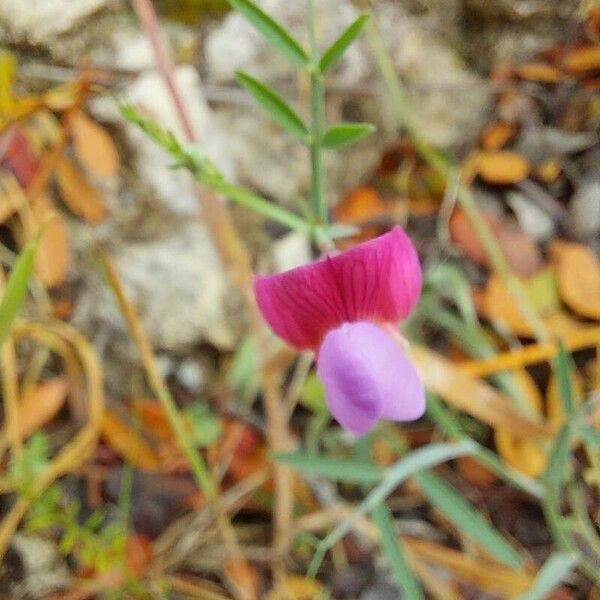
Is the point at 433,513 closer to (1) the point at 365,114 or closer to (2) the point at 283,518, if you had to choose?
(2) the point at 283,518

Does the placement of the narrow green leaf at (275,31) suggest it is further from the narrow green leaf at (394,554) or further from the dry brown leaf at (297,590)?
the dry brown leaf at (297,590)

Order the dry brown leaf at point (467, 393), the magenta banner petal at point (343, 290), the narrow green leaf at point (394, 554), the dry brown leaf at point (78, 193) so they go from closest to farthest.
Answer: the magenta banner petal at point (343, 290) → the narrow green leaf at point (394, 554) → the dry brown leaf at point (467, 393) → the dry brown leaf at point (78, 193)

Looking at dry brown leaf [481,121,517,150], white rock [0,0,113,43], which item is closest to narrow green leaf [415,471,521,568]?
dry brown leaf [481,121,517,150]

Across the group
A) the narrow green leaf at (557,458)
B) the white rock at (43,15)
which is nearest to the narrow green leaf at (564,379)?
the narrow green leaf at (557,458)

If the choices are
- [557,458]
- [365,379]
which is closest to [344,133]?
[365,379]

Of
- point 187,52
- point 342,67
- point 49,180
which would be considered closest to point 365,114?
point 342,67

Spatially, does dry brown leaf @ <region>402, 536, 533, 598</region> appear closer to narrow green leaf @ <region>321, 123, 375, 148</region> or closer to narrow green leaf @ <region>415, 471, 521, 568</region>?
narrow green leaf @ <region>415, 471, 521, 568</region>

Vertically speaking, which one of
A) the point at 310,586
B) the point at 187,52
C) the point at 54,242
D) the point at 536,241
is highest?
the point at 187,52
